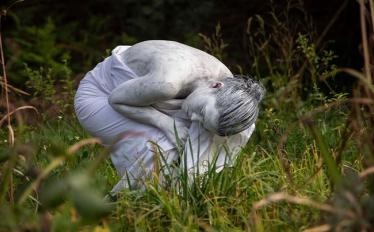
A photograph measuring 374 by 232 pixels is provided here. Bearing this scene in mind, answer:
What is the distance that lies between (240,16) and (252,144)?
3.39 metres

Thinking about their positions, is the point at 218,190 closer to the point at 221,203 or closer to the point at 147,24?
the point at 221,203

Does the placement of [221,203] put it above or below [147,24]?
above

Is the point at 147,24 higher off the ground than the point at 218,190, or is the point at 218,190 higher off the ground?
the point at 218,190

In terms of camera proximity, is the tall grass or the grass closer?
the tall grass

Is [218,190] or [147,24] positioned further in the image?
[147,24]

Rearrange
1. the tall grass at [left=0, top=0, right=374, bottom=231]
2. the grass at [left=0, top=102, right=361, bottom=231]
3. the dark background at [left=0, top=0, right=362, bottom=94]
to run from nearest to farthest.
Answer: the tall grass at [left=0, top=0, right=374, bottom=231] → the grass at [left=0, top=102, right=361, bottom=231] → the dark background at [left=0, top=0, right=362, bottom=94]

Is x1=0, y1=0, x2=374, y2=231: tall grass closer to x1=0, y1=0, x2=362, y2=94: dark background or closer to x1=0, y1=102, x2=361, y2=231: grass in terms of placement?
x1=0, y1=102, x2=361, y2=231: grass

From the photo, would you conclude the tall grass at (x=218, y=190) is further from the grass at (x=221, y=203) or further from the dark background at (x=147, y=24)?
the dark background at (x=147, y=24)

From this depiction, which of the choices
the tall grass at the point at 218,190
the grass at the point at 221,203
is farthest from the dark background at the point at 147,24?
the grass at the point at 221,203

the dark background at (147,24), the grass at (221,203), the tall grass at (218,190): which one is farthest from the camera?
the dark background at (147,24)

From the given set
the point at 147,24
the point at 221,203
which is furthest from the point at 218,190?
the point at 147,24

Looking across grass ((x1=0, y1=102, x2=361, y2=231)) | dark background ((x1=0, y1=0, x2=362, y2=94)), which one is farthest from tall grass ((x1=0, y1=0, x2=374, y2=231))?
dark background ((x1=0, y1=0, x2=362, y2=94))

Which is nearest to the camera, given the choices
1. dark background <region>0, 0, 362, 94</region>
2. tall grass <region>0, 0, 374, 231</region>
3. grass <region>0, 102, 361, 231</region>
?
tall grass <region>0, 0, 374, 231</region>

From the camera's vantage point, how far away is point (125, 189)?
12.9 feet
